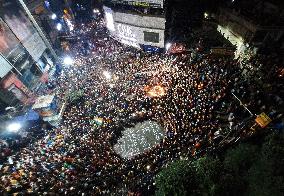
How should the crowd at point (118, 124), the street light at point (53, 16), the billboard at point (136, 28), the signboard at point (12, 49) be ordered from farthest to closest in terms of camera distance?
the street light at point (53, 16)
the billboard at point (136, 28)
the signboard at point (12, 49)
the crowd at point (118, 124)

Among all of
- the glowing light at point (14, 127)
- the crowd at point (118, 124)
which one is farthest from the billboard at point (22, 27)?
the glowing light at point (14, 127)

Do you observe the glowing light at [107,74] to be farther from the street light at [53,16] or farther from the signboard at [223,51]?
the street light at [53,16]

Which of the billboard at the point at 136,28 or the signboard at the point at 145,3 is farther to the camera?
the billboard at the point at 136,28

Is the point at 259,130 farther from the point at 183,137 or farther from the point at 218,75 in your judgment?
the point at 218,75

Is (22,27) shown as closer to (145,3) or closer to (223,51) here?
(145,3)

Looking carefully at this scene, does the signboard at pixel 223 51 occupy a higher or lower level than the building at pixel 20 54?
lower

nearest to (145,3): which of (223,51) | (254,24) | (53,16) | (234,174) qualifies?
(223,51)

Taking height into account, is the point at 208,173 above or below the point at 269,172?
above
